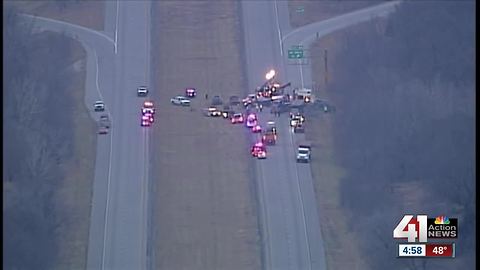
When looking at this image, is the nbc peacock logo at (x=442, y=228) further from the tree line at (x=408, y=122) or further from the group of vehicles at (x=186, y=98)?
the group of vehicles at (x=186, y=98)

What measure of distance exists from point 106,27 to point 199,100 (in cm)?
696

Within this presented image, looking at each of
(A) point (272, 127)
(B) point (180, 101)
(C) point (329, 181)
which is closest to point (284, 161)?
(A) point (272, 127)

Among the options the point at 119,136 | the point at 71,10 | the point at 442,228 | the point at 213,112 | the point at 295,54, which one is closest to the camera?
the point at 442,228

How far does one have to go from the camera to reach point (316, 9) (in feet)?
147

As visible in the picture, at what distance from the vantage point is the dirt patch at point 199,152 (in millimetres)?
26312

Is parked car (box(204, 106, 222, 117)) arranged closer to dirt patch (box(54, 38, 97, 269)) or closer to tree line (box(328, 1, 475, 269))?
tree line (box(328, 1, 475, 269))

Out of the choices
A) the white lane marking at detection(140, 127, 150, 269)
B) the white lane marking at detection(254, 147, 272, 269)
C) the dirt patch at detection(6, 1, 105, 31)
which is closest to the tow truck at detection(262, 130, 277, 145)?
the white lane marking at detection(254, 147, 272, 269)

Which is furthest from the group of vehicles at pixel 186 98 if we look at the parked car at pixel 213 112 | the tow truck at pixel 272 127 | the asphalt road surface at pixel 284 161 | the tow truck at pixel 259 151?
the tow truck at pixel 259 151

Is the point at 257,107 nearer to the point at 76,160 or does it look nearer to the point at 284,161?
the point at 284,161

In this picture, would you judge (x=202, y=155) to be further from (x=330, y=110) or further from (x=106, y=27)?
(x=106, y=27)

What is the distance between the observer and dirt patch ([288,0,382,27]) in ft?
144

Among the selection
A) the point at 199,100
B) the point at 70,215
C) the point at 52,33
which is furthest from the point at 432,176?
the point at 52,33

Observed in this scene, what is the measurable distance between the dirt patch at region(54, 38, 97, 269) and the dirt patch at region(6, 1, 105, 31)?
5647 millimetres

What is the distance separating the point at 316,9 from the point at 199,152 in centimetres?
1343
